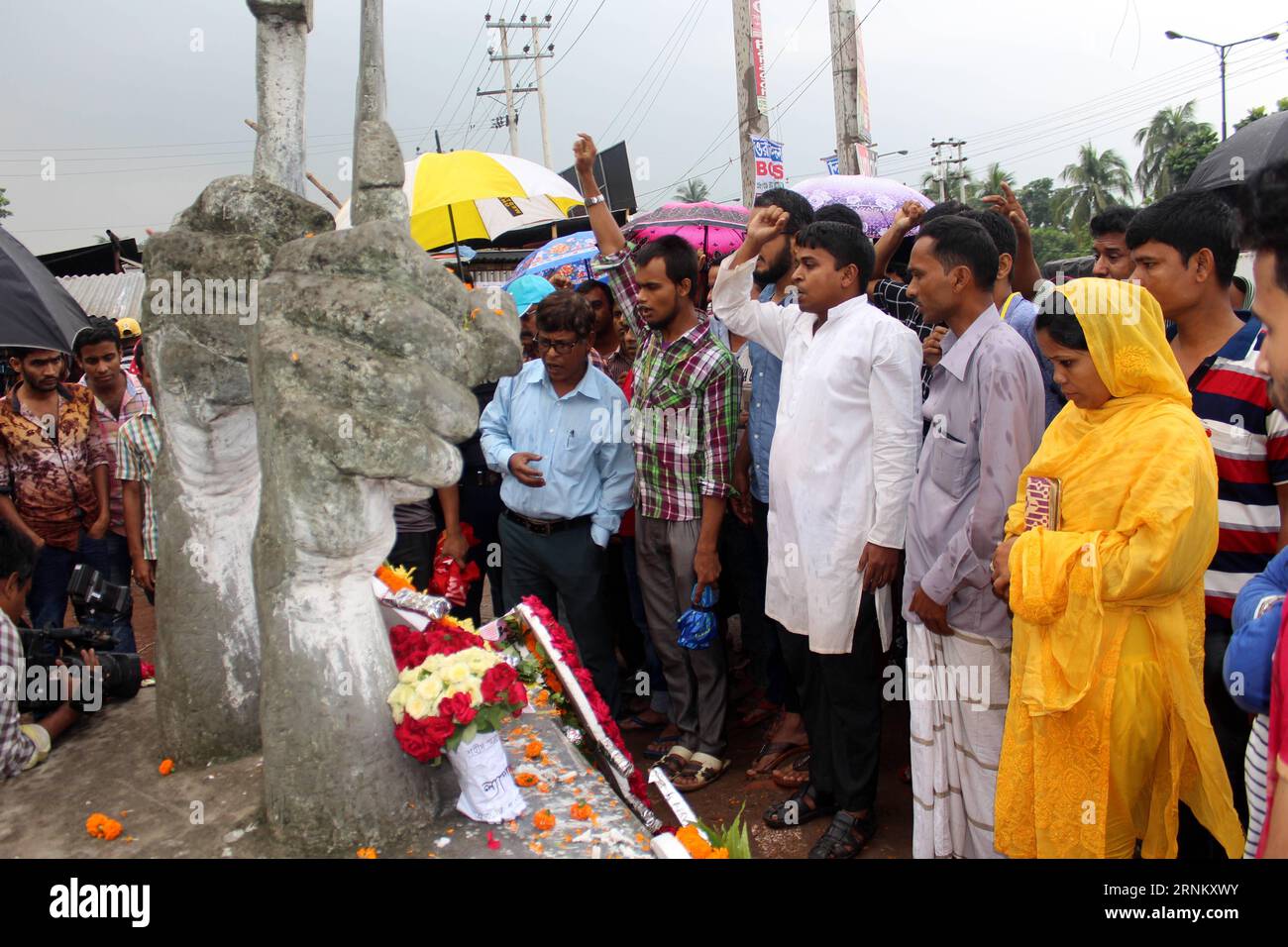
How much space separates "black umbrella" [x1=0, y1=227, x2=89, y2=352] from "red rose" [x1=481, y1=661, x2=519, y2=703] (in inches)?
133

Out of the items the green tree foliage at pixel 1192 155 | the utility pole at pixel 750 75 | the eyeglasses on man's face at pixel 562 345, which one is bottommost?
the eyeglasses on man's face at pixel 562 345

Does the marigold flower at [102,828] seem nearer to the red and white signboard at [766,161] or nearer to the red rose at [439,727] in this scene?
the red rose at [439,727]

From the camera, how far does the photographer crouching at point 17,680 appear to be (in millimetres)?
2965

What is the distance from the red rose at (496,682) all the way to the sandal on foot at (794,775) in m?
2.05

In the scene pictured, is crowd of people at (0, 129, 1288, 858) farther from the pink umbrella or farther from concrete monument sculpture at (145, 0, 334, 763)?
the pink umbrella

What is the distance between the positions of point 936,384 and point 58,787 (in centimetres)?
317

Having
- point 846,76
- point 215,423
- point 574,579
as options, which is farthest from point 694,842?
point 846,76

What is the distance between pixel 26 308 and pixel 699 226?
3.88 m

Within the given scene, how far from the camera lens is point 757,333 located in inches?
161

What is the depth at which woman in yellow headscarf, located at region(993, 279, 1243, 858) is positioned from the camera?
252 cm

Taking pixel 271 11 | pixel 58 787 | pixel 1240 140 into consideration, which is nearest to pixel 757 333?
pixel 271 11

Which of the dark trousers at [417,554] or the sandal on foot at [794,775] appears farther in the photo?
the dark trousers at [417,554]

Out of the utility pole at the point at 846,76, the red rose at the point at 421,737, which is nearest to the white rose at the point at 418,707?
the red rose at the point at 421,737

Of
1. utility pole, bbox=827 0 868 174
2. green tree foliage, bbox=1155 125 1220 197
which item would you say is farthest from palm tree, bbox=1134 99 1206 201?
utility pole, bbox=827 0 868 174
